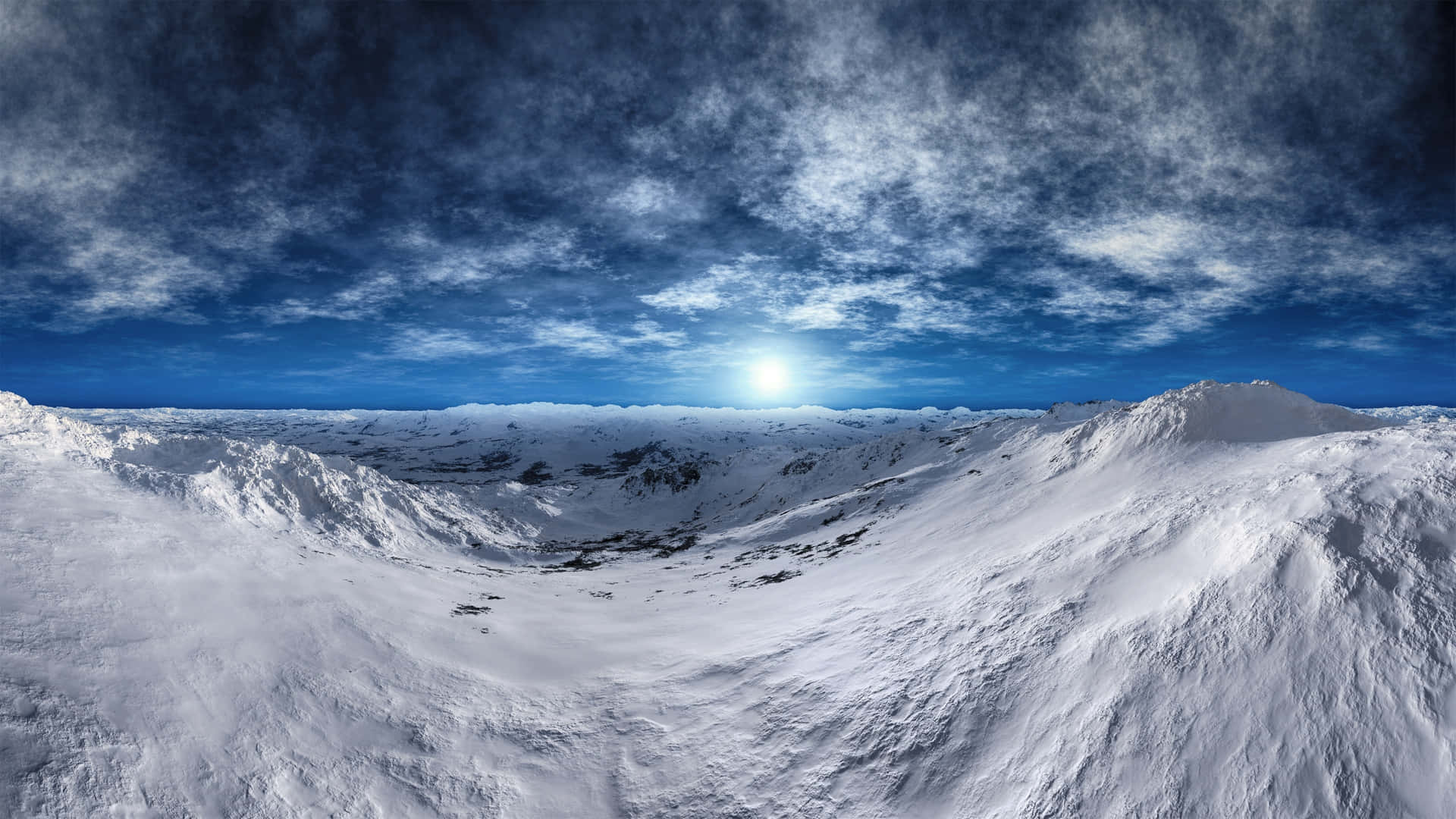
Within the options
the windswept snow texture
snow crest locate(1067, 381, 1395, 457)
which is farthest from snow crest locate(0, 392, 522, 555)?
snow crest locate(1067, 381, 1395, 457)

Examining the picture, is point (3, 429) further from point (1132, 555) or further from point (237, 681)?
point (1132, 555)

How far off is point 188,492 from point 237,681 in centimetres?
2073

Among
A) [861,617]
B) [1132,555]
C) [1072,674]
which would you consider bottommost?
[861,617]

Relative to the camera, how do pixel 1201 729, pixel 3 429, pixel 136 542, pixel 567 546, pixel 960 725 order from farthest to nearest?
1. pixel 567 546
2. pixel 3 429
3. pixel 136 542
4. pixel 960 725
5. pixel 1201 729

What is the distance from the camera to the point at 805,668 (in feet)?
60.3

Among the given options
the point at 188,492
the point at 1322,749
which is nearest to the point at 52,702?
the point at 188,492

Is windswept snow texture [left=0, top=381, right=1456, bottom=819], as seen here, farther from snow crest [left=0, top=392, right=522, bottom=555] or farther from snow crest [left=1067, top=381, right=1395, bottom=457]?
snow crest [left=1067, top=381, right=1395, bottom=457]

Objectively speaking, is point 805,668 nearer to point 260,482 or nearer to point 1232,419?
point 1232,419

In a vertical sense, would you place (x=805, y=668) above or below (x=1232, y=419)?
below

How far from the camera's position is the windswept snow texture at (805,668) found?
10703 mm

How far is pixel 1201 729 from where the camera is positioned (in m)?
11.1

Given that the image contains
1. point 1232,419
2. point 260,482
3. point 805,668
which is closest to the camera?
point 805,668

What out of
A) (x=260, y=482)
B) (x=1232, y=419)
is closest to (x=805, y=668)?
(x=1232, y=419)

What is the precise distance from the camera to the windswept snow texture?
10.7m
